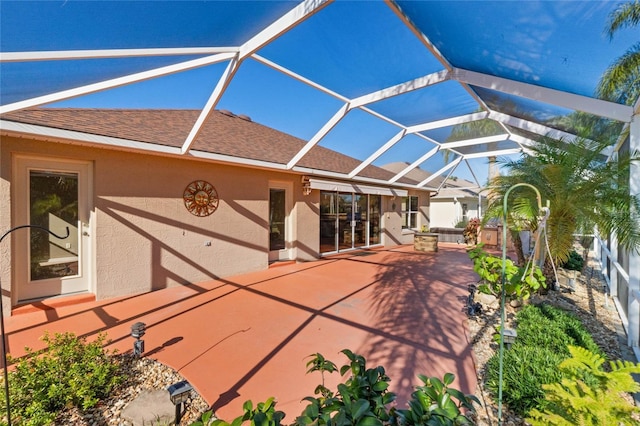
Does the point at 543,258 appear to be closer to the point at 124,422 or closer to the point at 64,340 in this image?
the point at 124,422

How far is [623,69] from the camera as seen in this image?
13.3ft

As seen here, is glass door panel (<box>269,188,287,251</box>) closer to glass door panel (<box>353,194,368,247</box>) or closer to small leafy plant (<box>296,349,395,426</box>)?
glass door panel (<box>353,194,368,247</box>)

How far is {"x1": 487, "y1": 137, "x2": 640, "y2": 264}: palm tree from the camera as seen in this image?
458 cm

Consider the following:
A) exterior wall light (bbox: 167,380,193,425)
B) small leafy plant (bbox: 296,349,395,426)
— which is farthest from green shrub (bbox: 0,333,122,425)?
small leafy plant (bbox: 296,349,395,426)

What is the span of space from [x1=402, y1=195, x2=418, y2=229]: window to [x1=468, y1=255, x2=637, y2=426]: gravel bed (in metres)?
9.81

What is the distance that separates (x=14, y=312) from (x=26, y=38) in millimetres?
5373

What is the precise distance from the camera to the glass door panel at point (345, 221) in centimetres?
1337

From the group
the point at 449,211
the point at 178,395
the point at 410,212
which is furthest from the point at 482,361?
the point at 449,211

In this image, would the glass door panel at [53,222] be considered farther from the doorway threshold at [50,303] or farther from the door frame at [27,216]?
the doorway threshold at [50,303]

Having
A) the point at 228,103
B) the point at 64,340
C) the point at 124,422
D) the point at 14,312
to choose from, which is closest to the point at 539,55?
the point at 228,103

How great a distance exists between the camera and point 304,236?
11.3m

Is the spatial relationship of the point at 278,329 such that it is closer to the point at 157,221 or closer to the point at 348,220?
the point at 157,221

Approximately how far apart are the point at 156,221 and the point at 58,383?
4658 millimetres

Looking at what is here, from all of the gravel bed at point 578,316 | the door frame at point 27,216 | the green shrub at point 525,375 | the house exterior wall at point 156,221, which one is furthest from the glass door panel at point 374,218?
the door frame at point 27,216
